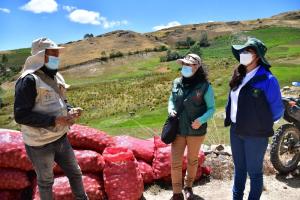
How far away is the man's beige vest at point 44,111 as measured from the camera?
12.6 ft

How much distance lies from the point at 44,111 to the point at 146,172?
2.13 m

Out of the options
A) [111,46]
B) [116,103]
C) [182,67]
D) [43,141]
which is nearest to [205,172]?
[182,67]

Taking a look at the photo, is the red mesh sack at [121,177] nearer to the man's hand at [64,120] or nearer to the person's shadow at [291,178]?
the man's hand at [64,120]

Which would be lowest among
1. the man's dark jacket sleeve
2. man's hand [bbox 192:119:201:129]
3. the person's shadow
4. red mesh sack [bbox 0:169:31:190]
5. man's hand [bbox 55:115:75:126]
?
the person's shadow

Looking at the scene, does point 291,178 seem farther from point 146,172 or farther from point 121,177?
point 121,177

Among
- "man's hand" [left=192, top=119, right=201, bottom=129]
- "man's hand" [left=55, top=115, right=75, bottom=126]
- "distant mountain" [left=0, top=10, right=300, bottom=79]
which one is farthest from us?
"distant mountain" [left=0, top=10, right=300, bottom=79]

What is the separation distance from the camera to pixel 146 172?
5648mm

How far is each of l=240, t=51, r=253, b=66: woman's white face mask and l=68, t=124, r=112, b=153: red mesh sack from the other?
2097 millimetres

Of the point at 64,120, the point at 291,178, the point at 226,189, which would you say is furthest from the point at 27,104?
the point at 291,178

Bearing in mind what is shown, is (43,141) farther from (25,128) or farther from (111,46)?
(111,46)

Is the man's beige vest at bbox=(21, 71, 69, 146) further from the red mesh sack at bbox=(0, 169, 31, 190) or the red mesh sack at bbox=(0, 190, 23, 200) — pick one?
the red mesh sack at bbox=(0, 190, 23, 200)

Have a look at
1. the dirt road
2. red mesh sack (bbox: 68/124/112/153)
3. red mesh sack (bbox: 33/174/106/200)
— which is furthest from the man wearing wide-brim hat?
the dirt road

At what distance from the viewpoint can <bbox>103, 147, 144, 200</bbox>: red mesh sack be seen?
4.95 m

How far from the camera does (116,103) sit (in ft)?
113
